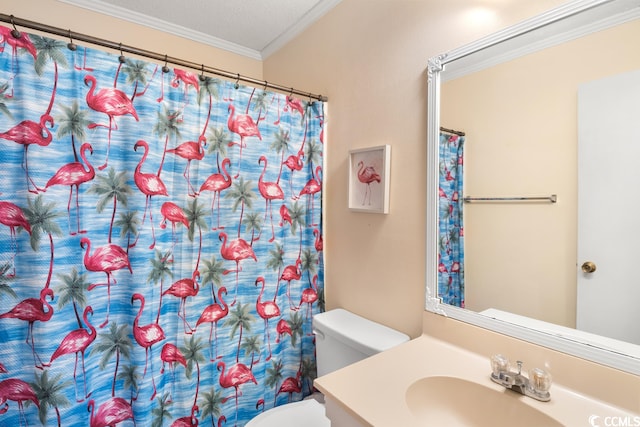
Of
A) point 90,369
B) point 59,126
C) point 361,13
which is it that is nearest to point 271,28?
point 361,13

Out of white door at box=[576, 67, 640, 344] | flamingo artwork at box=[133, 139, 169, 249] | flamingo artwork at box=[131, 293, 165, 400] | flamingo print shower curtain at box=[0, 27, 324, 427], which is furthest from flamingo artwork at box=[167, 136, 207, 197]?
white door at box=[576, 67, 640, 344]

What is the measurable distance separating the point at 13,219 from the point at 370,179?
1.33 metres

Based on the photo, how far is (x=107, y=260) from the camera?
45.5 inches

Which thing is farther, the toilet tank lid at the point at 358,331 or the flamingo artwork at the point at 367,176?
the flamingo artwork at the point at 367,176

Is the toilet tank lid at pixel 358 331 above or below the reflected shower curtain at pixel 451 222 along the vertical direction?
below

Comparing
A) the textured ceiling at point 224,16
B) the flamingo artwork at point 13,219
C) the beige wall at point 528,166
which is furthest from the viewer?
the textured ceiling at point 224,16

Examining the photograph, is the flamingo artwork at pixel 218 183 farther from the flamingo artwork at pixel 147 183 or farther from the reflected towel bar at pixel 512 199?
the reflected towel bar at pixel 512 199

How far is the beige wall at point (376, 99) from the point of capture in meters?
1.19

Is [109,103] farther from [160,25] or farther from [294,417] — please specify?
[294,417]

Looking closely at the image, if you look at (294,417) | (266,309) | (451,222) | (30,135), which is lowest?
(294,417)

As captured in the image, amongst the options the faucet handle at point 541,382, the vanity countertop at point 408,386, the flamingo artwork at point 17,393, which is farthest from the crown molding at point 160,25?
the faucet handle at point 541,382

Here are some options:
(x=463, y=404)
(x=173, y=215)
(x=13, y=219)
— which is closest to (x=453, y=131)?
(x=463, y=404)

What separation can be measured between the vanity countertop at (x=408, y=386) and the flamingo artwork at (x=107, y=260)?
87 centimetres

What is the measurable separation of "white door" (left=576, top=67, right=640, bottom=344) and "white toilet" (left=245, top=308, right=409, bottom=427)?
0.64m
